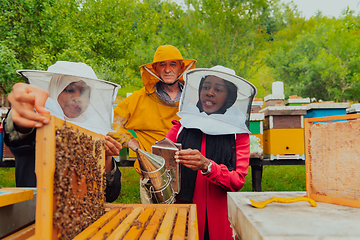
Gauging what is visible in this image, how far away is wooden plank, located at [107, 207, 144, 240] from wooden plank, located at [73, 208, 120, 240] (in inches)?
3.7

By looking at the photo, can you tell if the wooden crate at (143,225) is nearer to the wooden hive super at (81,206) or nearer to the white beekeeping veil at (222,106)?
the wooden hive super at (81,206)

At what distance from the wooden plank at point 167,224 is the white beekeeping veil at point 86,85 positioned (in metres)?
1.06

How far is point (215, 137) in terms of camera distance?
2.07 meters

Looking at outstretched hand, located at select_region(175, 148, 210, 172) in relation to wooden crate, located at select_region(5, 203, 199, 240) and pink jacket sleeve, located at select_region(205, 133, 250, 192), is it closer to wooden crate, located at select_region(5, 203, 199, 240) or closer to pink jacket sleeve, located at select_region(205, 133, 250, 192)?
pink jacket sleeve, located at select_region(205, 133, 250, 192)

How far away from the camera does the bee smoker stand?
155 centimetres

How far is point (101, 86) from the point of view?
2.16 meters

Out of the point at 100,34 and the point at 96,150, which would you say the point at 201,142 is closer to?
the point at 96,150

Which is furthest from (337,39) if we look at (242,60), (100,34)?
(100,34)

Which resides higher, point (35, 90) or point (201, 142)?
point (35, 90)

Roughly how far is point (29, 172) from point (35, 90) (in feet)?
4.26

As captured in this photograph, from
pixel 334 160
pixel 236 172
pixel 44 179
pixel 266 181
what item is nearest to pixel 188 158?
pixel 236 172

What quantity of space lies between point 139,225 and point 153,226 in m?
0.06

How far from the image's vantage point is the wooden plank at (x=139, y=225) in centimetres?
104

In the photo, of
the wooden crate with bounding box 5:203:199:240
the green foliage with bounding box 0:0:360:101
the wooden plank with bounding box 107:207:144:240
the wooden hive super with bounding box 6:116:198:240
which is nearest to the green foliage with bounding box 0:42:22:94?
the green foliage with bounding box 0:0:360:101
